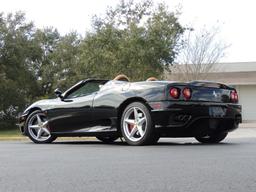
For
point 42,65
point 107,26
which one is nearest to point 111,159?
point 107,26

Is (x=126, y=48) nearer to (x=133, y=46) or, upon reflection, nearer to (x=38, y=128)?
(x=133, y=46)

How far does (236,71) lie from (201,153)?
28703mm

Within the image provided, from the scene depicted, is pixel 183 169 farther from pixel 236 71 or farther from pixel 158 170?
pixel 236 71

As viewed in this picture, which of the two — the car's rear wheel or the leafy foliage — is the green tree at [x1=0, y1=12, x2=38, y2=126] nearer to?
the leafy foliage

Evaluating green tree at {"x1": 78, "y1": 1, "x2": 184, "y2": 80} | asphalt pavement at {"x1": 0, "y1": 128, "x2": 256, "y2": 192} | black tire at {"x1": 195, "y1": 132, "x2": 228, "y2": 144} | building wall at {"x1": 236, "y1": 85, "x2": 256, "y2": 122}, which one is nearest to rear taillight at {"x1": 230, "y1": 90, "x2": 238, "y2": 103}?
black tire at {"x1": 195, "y1": 132, "x2": 228, "y2": 144}

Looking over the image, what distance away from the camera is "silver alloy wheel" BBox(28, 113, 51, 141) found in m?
10.5

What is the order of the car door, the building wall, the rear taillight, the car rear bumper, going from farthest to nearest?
the building wall
the car door
the rear taillight
the car rear bumper

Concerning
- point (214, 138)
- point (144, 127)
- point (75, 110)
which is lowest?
Answer: point (214, 138)

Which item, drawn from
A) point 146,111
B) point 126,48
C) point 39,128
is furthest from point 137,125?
point 126,48

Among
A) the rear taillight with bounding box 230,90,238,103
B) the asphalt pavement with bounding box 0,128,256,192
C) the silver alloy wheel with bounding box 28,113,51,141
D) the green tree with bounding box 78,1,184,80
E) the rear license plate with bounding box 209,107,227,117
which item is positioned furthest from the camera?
the green tree with bounding box 78,1,184,80

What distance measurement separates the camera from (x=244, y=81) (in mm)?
34625

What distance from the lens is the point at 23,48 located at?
37.5 meters

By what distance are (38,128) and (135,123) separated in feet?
8.31

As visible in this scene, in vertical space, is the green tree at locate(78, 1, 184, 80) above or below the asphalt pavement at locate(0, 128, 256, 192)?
above
